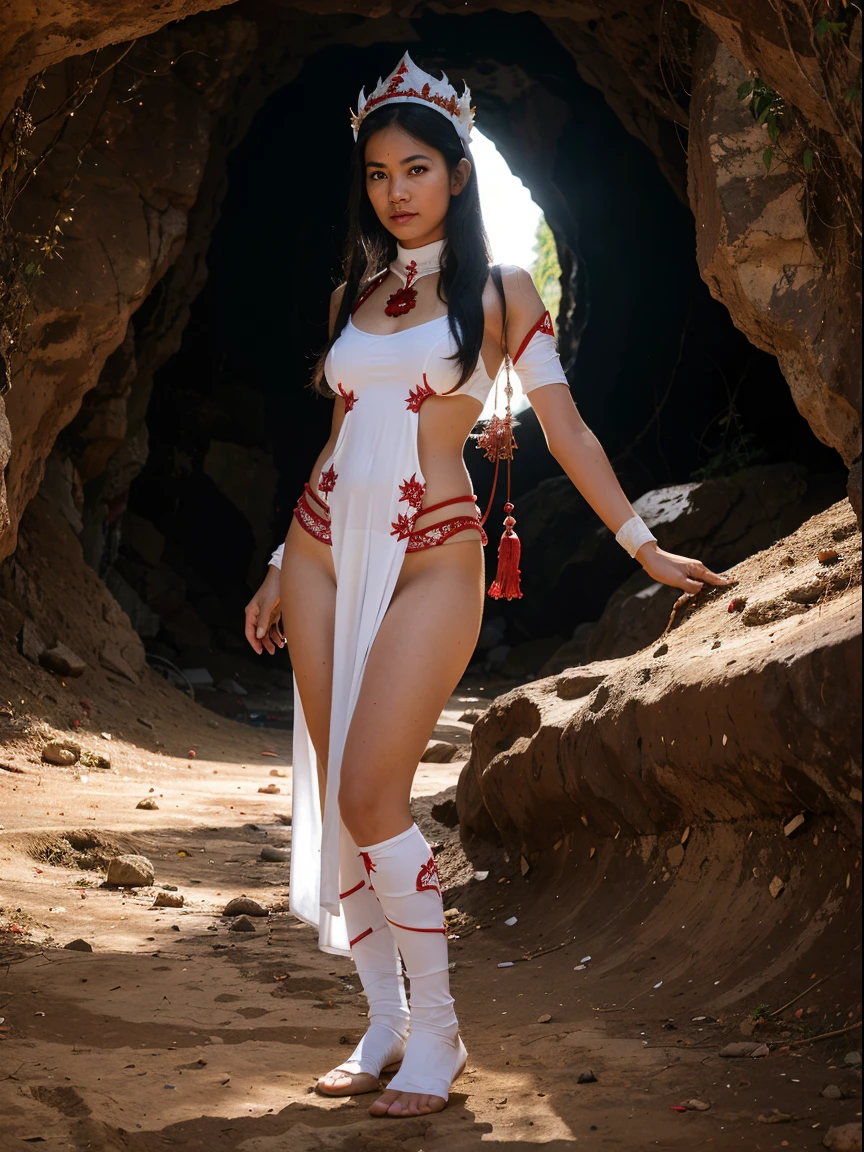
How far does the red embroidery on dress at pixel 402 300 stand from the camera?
9.00ft

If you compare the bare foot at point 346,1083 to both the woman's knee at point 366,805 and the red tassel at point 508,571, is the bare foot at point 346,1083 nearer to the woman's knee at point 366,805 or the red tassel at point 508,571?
the woman's knee at point 366,805

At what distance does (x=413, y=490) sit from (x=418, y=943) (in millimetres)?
1000

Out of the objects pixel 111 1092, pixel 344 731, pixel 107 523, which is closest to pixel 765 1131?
pixel 344 731

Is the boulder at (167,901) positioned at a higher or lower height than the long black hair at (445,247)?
lower

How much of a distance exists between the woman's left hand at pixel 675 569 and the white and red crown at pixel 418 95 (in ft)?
3.89

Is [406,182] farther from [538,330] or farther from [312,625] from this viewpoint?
[312,625]

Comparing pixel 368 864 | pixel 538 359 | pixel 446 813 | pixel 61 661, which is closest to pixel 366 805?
pixel 368 864

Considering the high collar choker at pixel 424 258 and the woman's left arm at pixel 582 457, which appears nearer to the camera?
the woman's left arm at pixel 582 457

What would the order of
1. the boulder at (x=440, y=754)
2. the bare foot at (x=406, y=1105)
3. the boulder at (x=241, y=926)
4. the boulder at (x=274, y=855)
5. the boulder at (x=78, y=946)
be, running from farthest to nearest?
the boulder at (x=440, y=754)
the boulder at (x=274, y=855)
the boulder at (x=241, y=926)
the boulder at (x=78, y=946)
the bare foot at (x=406, y=1105)

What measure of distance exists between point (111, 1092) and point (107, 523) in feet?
29.1

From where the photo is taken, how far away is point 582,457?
8.59 feet

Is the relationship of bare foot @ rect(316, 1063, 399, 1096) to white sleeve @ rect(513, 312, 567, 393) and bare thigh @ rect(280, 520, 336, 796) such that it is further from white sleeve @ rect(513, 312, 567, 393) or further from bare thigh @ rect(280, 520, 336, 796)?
white sleeve @ rect(513, 312, 567, 393)

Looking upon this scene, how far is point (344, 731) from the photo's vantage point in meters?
2.52

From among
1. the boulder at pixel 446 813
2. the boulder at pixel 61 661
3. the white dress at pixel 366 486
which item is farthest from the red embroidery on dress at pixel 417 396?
the boulder at pixel 61 661
